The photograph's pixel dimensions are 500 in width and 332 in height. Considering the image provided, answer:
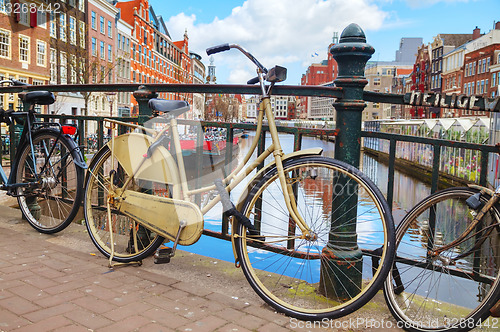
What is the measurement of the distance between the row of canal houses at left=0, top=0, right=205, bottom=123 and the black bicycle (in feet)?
20.9

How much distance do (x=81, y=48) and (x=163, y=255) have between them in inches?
1072

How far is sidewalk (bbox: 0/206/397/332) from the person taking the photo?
84.4 inches

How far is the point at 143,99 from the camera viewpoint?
3258mm

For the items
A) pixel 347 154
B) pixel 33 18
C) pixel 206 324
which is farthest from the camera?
pixel 33 18

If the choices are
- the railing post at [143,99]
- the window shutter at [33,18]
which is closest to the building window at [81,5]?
the window shutter at [33,18]

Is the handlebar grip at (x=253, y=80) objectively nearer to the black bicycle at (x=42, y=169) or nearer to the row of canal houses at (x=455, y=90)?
the black bicycle at (x=42, y=169)

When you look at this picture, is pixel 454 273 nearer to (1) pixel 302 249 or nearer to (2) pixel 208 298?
(1) pixel 302 249

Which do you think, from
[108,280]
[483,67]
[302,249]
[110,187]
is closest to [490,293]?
[302,249]

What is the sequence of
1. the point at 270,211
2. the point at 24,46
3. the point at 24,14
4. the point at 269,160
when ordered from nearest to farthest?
the point at 269,160, the point at 270,211, the point at 24,14, the point at 24,46

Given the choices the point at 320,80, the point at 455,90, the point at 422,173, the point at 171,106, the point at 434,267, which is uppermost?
the point at 320,80

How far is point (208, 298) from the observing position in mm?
2502

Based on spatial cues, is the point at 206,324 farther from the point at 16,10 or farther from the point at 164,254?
the point at 16,10

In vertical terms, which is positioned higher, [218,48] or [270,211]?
[218,48]

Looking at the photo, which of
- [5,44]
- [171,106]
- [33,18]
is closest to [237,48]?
[171,106]
